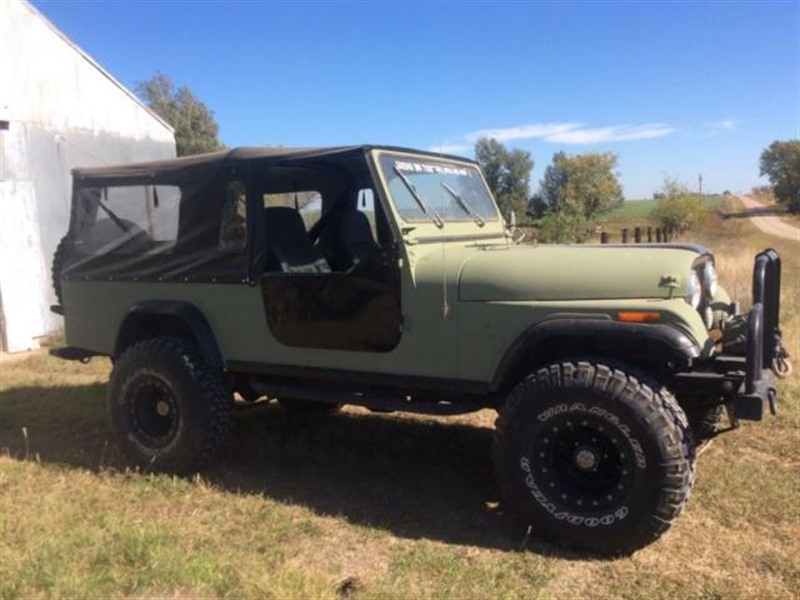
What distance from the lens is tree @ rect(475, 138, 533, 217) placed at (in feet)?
74.9

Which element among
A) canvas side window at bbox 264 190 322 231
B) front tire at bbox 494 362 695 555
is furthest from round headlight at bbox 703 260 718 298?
canvas side window at bbox 264 190 322 231

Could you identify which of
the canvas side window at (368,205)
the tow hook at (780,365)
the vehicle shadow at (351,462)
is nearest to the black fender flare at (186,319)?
the vehicle shadow at (351,462)

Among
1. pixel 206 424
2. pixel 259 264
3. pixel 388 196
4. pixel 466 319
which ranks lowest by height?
pixel 206 424

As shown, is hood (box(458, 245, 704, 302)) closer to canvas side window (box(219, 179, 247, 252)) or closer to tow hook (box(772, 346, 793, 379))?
tow hook (box(772, 346, 793, 379))

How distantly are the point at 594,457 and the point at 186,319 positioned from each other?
2.72m

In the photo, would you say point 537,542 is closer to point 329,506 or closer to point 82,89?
point 329,506

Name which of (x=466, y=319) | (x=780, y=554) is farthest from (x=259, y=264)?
(x=780, y=554)

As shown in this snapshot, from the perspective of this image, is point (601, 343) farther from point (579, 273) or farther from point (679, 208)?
point (679, 208)

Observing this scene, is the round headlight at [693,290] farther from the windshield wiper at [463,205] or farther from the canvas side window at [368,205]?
the canvas side window at [368,205]

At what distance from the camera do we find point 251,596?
10.3ft

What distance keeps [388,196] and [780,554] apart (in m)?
2.71

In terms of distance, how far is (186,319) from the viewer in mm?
4820

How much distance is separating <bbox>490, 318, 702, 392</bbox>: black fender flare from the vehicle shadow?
2.78 feet

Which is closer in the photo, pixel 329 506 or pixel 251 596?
pixel 251 596
